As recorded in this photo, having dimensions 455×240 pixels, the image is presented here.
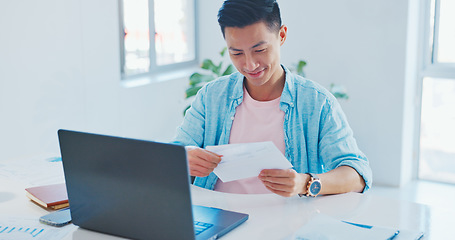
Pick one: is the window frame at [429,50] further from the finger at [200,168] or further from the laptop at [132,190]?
the laptop at [132,190]

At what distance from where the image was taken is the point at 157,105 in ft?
13.6

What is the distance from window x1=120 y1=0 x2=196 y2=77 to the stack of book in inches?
92.3

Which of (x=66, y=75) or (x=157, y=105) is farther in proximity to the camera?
(x=157, y=105)

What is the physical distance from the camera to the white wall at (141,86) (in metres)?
3.10

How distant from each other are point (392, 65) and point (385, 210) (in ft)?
7.96

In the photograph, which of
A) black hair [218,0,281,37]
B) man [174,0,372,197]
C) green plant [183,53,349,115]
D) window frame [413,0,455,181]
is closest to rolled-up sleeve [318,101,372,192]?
man [174,0,372,197]

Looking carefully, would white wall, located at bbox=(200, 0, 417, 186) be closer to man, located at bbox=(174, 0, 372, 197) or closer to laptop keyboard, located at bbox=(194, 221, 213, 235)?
man, located at bbox=(174, 0, 372, 197)

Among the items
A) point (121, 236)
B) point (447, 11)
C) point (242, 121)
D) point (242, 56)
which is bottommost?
point (121, 236)

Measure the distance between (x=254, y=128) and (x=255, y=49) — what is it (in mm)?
306

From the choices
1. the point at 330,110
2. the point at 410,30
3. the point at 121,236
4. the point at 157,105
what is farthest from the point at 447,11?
the point at 121,236

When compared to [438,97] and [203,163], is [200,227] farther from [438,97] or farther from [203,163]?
[438,97]

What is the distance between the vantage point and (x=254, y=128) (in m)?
1.92

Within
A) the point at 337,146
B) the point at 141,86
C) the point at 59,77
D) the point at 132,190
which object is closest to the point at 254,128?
the point at 337,146

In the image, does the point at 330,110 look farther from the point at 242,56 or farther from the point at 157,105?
the point at 157,105
